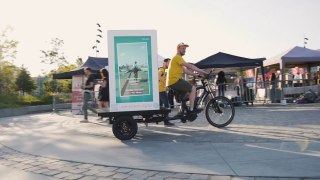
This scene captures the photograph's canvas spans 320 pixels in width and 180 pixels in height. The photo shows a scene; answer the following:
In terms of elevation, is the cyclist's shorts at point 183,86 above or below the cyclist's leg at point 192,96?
above

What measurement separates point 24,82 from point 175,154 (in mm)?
32723

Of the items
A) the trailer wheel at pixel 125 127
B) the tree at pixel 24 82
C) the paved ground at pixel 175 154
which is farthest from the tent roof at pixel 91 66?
the tree at pixel 24 82

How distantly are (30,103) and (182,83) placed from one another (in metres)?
19.6

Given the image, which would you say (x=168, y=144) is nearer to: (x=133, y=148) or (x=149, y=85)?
(x=133, y=148)

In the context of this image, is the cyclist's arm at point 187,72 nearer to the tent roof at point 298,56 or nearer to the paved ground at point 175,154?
the paved ground at point 175,154

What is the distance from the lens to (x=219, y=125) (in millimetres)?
8477

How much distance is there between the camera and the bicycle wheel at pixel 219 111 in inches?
328

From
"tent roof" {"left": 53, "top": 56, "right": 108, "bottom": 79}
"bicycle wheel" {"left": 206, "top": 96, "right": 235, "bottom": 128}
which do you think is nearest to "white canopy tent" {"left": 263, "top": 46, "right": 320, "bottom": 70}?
"tent roof" {"left": 53, "top": 56, "right": 108, "bottom": 79}

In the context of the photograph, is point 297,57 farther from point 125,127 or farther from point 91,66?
point 125,127

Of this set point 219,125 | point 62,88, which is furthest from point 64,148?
point 62,88

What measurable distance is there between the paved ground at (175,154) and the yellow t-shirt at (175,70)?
1.16 m

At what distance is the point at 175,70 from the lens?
8.16 m

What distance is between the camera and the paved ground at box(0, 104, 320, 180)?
475cm

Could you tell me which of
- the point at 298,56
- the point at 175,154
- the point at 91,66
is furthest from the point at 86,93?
the point at 298,56
